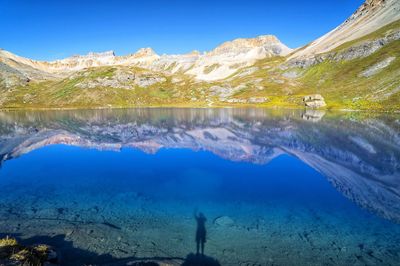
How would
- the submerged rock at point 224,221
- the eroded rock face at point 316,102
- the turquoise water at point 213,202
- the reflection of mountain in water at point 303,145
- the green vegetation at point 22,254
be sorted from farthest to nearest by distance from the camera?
the eroded rock face at point 316,102
the reflection of mountain in water at point 303,145
the submerged rock at point 224,221
the turquoise water at point 213,202
the green vegetation at point 22,254

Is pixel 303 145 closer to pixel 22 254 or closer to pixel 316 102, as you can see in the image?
pixel 22 254

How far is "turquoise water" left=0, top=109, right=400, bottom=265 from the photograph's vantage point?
23.3m

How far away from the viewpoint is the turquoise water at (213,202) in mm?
23281

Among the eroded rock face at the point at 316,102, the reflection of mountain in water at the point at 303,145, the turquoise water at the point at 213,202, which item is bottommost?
the turquoise water at the point at 213,202

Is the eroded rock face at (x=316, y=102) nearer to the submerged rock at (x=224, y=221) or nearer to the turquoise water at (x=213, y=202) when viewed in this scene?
the turquoise water at (x=213, y=202)

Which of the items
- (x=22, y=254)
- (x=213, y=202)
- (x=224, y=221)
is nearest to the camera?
(x=22, y=254)

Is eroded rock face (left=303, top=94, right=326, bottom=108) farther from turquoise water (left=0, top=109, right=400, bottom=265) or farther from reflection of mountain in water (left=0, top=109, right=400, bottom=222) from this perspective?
turquoise water (left=0, top=109, right=400, bottom=265)

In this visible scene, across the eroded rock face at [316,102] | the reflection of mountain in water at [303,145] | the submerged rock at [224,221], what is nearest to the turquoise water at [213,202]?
the submerged rock at [224,221]

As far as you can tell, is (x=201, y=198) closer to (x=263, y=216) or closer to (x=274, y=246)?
(x=263, y=216)

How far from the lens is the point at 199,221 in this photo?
93.5ft

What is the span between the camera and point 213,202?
111 ft

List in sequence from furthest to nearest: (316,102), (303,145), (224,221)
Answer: (316,102)
(303,145)
(224,221)

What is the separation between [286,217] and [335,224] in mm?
4632

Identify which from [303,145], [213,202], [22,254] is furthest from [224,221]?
[303,145]
